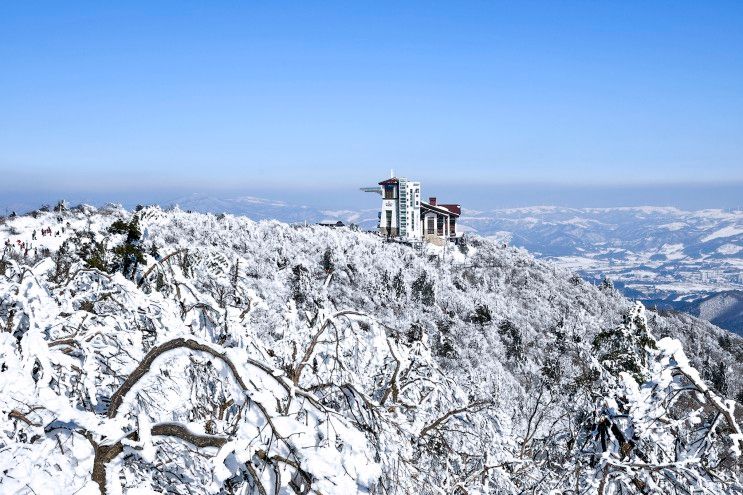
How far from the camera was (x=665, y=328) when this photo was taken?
57688 mm

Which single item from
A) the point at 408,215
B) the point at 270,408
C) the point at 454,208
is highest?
the point at 270,408

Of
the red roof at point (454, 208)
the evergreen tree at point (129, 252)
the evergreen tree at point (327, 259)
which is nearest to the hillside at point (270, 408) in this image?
the evergreen tree at point (129, 252)

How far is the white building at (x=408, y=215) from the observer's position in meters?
60.2

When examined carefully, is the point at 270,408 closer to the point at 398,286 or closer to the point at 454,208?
the point at 398,286

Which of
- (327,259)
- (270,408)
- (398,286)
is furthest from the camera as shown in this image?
(327,259)

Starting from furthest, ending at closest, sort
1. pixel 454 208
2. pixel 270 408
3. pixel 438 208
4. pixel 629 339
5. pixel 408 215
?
pixel 454 208 < pixel 438 208 < pixel 408 215 < pixel 629 339 < pixel 270 408

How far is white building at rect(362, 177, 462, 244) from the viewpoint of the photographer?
6016cm

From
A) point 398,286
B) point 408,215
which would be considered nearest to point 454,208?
point 408,215

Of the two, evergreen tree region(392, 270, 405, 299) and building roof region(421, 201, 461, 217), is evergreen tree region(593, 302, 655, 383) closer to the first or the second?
evergreen tree region(392, 270, 405, 299)

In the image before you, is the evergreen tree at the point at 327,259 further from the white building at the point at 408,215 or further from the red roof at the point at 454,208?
the red roof at the point at 454,208

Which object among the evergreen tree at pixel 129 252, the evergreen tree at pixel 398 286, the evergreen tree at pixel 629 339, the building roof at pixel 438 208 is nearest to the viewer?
the evergreen tree at pixel 129 252

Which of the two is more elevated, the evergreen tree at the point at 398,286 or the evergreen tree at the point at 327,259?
the evergreen tree at the point at 327,259

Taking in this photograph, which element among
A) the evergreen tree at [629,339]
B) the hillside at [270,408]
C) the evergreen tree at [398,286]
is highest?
the hillside at [270,408]

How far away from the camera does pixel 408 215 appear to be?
6138 cm
